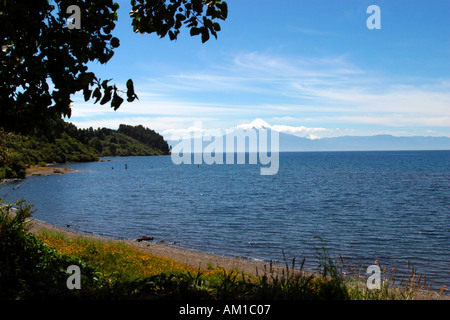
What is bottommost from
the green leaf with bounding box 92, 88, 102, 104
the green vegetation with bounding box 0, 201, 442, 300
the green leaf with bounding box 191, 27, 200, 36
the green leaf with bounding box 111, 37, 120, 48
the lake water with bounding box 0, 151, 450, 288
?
the lake water with bounding box 0, 151, 450, 288

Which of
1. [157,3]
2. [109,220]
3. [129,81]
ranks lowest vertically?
[109,220]

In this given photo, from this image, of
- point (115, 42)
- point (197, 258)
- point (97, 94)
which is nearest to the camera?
point (97, 94)

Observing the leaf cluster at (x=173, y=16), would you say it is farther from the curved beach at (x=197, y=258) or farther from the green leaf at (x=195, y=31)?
the curved beach at (x=197, y=258)

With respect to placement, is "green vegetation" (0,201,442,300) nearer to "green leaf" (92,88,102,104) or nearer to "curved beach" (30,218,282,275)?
"green leaf" (92,88,102,104)

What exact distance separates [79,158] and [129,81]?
199 m

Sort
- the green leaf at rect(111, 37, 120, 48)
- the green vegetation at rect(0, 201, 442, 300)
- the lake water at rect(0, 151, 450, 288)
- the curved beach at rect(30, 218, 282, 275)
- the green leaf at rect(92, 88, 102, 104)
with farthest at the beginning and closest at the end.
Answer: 1. the lake water at rect(0, 151, 450, 288)
2. the curved beach at rect(30, 218, 282, 275)
3. the green leaf at rect(111, 37, 120, 48)
4. the green leaf at rect(92, 88, 102, 104)
5. the green vegetation at rect(0, 201, 442, 300)

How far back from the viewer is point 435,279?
18.2 m

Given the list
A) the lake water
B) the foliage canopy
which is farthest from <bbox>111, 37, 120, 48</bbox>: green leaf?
the lake water

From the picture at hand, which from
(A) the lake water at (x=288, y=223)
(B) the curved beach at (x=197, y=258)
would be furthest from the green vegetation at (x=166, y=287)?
(B) the curved beach at (x=197, y=258)

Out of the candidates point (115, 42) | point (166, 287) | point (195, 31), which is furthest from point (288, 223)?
point (115, 42)

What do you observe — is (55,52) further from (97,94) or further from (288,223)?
(288,223)
